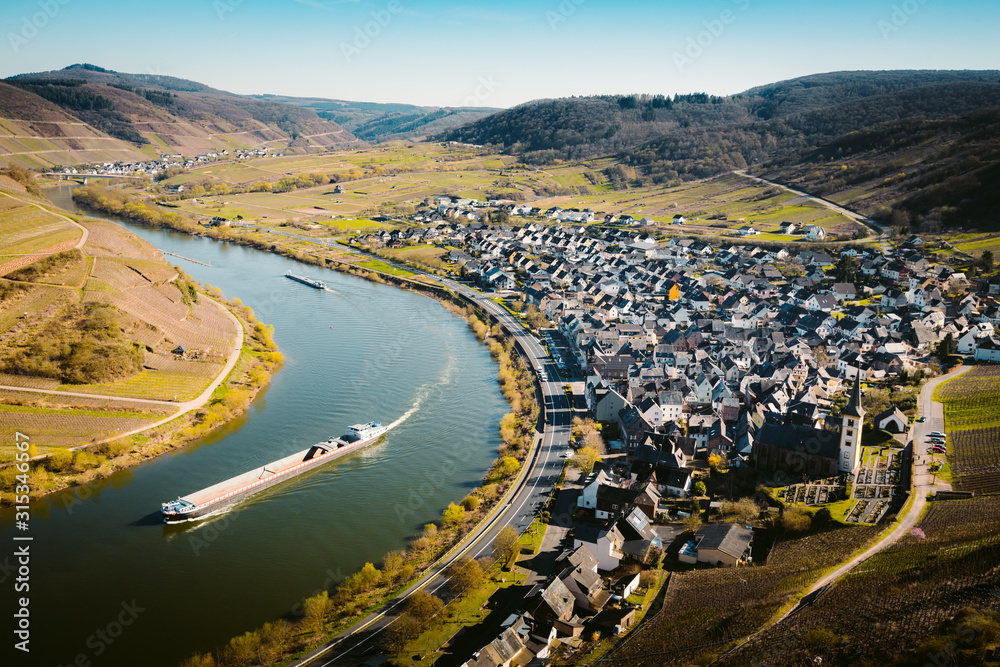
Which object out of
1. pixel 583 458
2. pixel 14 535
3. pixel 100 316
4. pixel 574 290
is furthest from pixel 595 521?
pixel 574 290

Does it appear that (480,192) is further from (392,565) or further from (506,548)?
(392,565)

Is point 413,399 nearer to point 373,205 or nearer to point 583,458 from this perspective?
point 583,458

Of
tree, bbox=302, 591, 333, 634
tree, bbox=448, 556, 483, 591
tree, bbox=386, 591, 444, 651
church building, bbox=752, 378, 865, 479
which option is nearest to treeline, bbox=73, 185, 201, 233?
tree, bbox=302, 591, 333, 634

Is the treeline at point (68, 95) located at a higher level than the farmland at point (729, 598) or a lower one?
higher

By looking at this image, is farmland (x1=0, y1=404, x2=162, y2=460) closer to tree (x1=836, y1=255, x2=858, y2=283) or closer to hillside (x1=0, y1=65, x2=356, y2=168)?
tree (x1=836, y1=255, x2=858, y2=283)

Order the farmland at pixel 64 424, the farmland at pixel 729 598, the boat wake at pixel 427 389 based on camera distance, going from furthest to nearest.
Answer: the boat wake at pixel 427 389, the farmland at pixel 64 424, the farmland at pixel 729 598

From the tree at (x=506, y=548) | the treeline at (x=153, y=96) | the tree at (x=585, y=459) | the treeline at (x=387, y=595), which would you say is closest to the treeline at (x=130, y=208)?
the tree at (x=585, y=459)

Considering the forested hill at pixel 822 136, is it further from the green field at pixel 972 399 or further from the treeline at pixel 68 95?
the treeline at pixel 68 95
